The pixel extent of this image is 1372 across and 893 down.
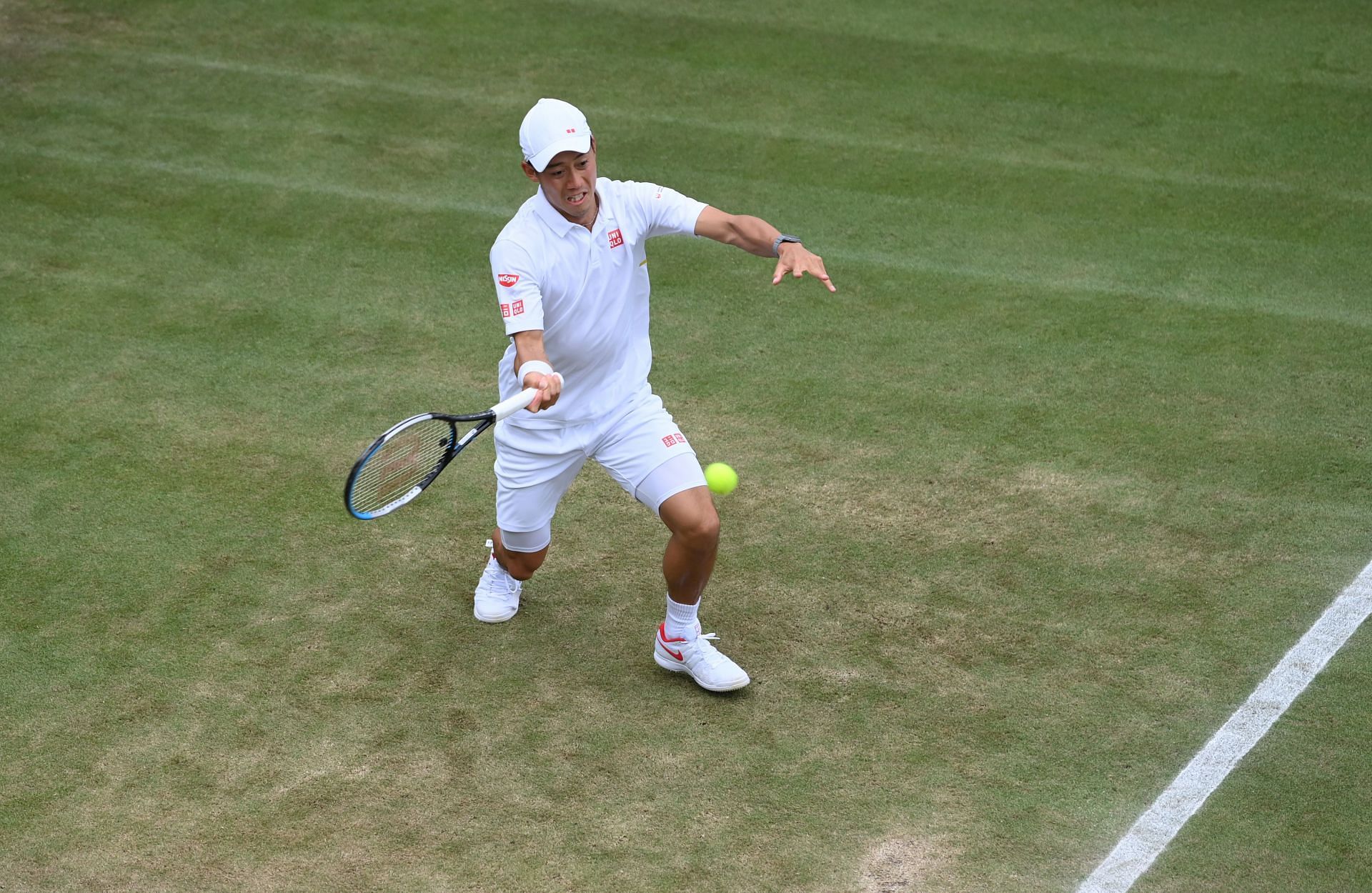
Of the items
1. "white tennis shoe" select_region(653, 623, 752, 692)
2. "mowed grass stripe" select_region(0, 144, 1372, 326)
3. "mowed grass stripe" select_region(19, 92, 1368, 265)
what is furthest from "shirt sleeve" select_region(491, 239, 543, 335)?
"mowed grass stripe" select_region(19, 92, 1368, 265)

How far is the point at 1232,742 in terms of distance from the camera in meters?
5.89

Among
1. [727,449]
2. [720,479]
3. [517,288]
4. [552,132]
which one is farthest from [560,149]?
[727,449]

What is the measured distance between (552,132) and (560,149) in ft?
0.23

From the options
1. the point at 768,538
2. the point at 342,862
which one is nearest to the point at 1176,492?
the point at 768,538

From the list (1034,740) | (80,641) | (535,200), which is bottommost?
(80,641)

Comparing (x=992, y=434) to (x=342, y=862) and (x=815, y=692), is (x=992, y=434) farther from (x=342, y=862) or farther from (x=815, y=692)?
(x=342, y=862)

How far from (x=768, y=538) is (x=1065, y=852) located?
7.79ft

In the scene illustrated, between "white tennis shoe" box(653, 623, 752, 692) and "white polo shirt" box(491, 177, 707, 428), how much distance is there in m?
1.01

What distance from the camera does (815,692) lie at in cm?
627

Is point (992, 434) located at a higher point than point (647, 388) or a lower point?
lower

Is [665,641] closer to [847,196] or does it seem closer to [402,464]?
[402,464]

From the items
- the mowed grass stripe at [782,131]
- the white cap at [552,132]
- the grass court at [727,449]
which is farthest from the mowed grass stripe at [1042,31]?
the white cap at [552,132]

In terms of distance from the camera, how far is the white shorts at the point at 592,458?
Answer: 6.17m

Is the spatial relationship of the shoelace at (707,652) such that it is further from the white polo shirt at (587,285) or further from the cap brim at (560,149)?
the cap brim at (560,149)
